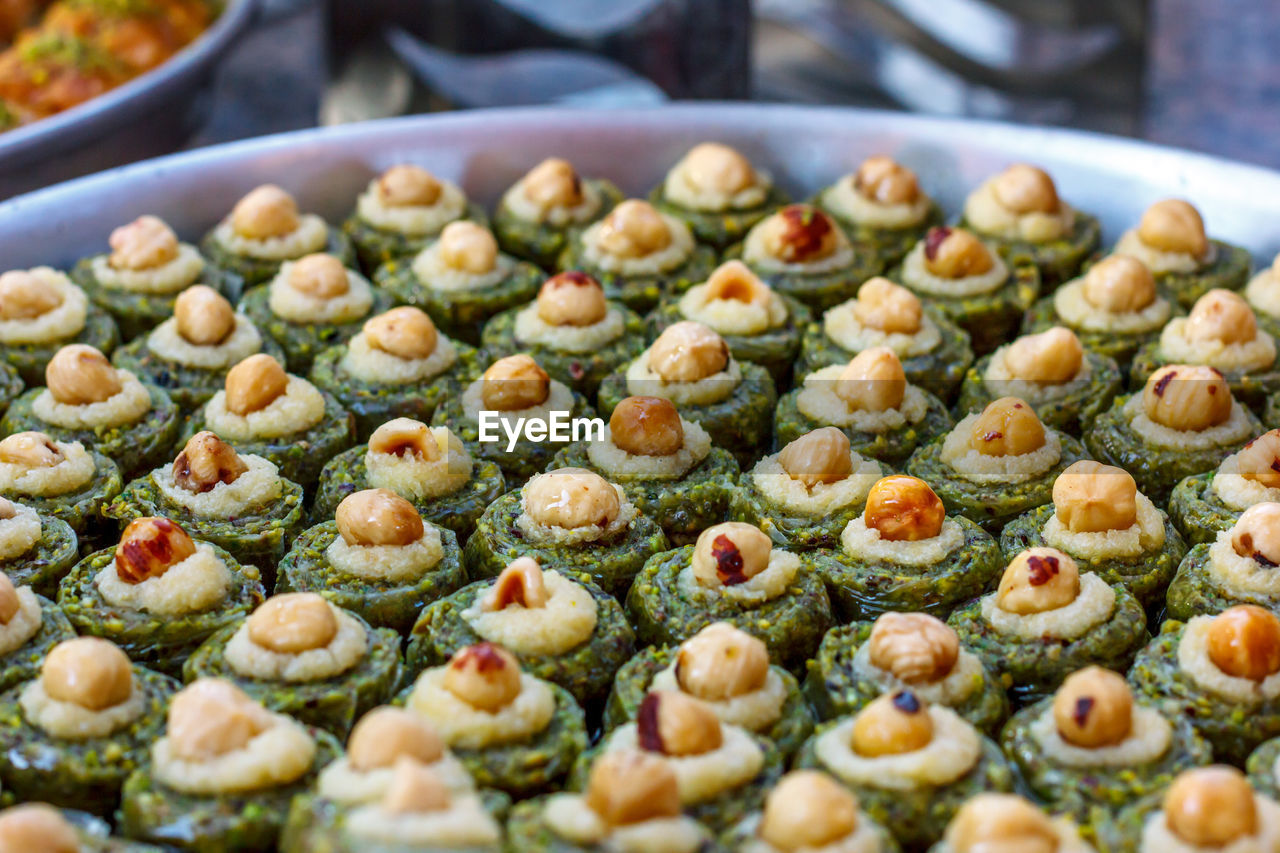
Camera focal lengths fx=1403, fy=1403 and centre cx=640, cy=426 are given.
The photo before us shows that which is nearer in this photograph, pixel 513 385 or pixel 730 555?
pixel 730 555

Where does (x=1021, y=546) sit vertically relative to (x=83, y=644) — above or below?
below

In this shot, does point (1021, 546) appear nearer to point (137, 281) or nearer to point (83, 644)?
point (83, 644)

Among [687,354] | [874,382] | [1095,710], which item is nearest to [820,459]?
[874,382]

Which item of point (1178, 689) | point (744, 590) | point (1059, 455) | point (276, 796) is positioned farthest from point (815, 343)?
point (276, 796)

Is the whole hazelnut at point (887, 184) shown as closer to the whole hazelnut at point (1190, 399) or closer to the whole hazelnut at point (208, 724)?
the whole hazelnut at point (1190, 399)
